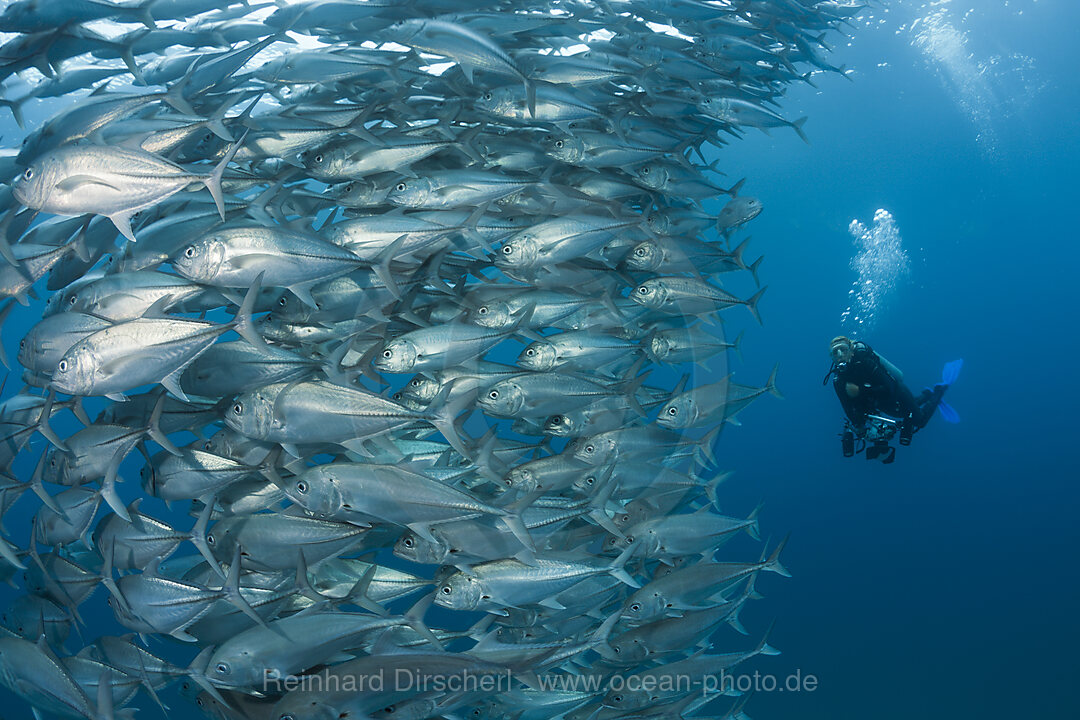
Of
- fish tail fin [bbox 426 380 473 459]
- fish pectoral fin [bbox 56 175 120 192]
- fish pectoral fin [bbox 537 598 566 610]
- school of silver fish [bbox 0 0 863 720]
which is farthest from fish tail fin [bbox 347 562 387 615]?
fish pectoral fin [bbox 56 175 120 192]

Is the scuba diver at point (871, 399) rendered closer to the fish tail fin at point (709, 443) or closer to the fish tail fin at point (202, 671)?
the fish tail fin at point (709, 443)

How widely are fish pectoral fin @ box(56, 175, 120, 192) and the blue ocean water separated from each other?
308 inches

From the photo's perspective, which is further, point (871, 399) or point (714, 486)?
point (871, 399)

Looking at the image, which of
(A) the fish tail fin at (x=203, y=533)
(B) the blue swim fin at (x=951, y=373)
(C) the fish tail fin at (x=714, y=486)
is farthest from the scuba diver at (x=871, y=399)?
(A) the fish tail fin at (x=203, y=533)

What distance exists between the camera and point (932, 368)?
46062 millimetres

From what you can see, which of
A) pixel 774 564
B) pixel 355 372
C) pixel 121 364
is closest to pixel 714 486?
pixel 774 564

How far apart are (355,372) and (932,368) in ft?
179

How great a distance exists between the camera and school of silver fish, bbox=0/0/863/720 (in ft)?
7.32

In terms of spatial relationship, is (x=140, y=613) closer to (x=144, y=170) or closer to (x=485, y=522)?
(x=485, y=522)

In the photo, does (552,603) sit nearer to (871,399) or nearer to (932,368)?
(871,399)

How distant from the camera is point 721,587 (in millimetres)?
3215

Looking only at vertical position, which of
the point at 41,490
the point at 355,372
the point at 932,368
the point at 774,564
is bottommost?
the point at 932,368

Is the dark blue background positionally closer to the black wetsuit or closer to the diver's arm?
the black wetsuit

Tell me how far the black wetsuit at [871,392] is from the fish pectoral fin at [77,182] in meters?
7.68
